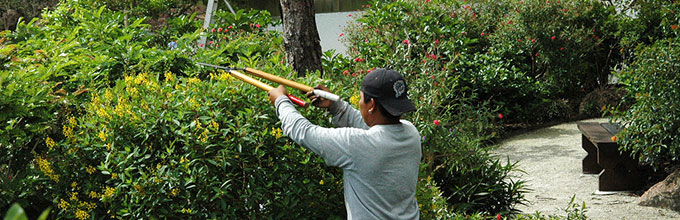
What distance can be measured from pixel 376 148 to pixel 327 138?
0.65 feet

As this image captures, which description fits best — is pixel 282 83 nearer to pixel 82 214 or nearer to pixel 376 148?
pixel 376 148

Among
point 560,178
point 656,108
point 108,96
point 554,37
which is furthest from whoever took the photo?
point 554,37

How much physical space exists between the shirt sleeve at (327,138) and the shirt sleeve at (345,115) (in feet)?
1.18

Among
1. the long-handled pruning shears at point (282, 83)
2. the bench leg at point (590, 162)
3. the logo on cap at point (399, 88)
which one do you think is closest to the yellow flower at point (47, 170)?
the long-handled pruning shears at point (282, 83)

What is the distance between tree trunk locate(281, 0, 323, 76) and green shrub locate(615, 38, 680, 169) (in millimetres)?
2854

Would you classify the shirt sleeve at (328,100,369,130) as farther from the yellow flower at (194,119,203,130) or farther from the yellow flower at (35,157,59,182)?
the yellow flower at (35,157,59,182)

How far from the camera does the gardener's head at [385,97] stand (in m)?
2.62

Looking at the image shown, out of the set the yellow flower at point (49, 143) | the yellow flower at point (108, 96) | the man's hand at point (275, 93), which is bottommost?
the yellow flower at point (49, 143)

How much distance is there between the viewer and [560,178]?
6.84 meters

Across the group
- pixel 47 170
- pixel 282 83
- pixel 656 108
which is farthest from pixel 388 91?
pixel 656 108

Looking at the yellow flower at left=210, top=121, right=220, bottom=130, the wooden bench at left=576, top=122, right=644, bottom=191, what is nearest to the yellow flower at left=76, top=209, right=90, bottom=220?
the yellow flower at left=210, top=121, right=220, bottom=130

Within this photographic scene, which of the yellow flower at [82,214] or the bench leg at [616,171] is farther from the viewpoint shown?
the bench leg at [616,171]

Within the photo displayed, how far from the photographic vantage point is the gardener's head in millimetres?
2619

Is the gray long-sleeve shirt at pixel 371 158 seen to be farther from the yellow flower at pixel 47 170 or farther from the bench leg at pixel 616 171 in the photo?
the bench leg at pixel 616 171
